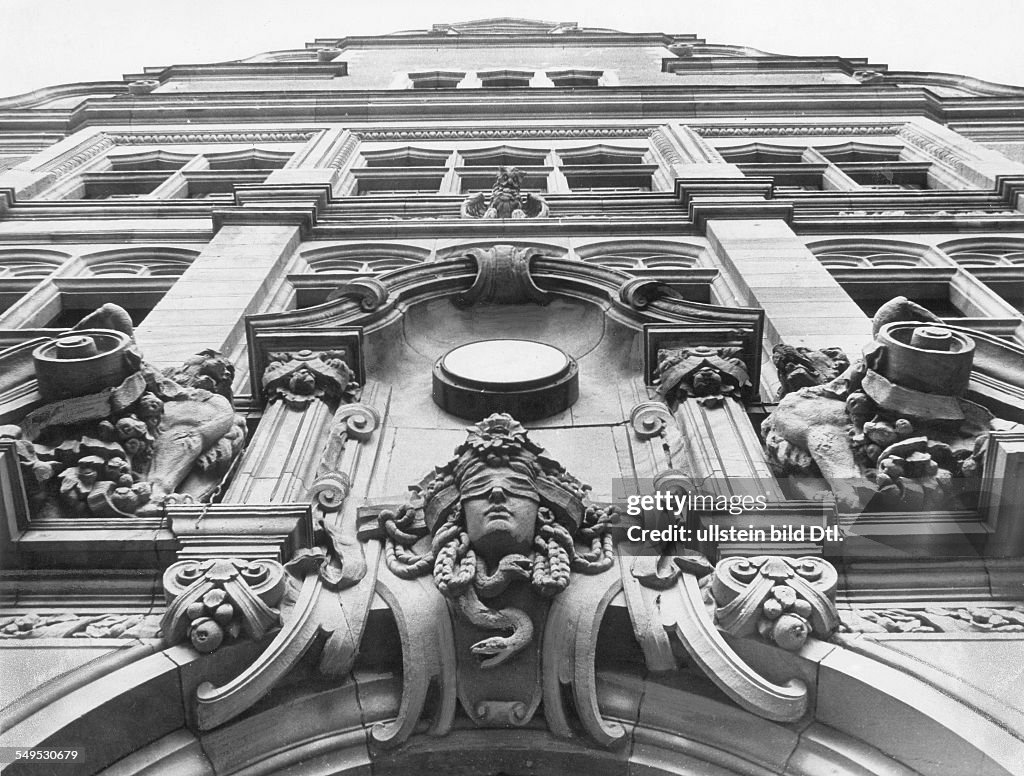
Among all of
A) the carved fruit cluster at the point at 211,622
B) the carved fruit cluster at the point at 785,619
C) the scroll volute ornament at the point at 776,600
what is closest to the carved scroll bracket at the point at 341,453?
the carved fruit cluster at the point at 211,622

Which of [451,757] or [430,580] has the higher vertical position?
[430,580]

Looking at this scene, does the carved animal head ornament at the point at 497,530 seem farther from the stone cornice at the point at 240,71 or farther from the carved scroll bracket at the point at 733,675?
the stone cornice at the point at 240,71

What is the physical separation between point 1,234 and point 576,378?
12.0m

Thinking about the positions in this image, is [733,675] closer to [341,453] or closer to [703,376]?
[703,376]

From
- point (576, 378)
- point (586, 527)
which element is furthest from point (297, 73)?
point (586, 527)

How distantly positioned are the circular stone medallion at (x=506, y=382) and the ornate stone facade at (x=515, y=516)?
39 millimetres

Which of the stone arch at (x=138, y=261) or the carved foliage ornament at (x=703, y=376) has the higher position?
the carved foliage ornament at (x=703, y=376)

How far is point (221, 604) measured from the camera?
19.9ft

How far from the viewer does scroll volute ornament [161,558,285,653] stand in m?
5.99

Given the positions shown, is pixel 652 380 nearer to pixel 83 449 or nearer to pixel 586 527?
pixel 586 527

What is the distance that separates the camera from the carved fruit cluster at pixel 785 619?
19.6 ft

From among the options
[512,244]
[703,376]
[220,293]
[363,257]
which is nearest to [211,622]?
[703,376]

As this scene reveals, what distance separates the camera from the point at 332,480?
310 inches

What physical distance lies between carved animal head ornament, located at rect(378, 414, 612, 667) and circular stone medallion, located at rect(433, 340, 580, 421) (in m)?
2.48
